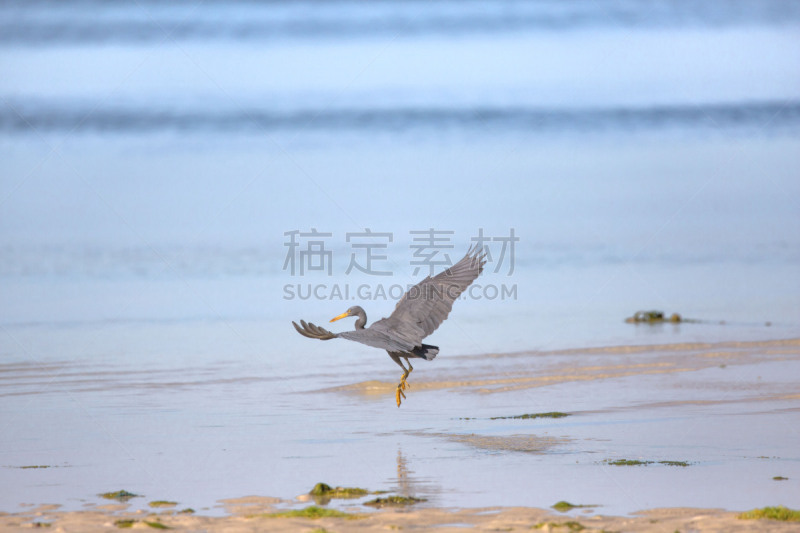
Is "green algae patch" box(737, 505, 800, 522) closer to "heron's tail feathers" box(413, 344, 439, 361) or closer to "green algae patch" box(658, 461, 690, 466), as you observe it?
"green algae patch" box(658, 461, 690, 466)

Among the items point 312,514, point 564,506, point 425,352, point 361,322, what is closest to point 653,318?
point 425,352

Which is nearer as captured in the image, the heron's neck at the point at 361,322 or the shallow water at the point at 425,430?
the shallow water at the point at 425,430

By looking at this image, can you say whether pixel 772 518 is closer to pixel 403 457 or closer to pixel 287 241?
pixel 403 457

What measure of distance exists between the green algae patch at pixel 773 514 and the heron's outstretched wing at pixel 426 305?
500cm

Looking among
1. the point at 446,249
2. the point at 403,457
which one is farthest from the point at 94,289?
the point at 403,457

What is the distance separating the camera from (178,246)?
3472cm

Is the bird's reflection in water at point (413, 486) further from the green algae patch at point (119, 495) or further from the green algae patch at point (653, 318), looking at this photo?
the green algae patch at point (653, 318)

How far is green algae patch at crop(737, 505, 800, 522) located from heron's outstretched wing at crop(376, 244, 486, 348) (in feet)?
16.4

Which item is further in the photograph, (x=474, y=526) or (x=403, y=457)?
(x=403, y=457)

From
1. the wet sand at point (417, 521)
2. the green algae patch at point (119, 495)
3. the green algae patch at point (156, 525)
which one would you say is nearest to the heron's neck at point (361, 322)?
the green algae patch at point (119, 495)

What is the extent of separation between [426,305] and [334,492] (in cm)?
430

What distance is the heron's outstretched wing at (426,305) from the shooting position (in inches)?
474

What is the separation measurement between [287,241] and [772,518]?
2961 centimetres

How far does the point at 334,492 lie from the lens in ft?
27.7
